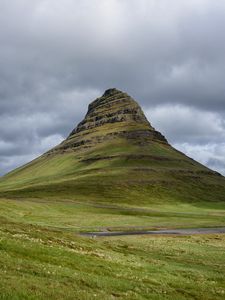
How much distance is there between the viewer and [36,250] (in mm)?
37344

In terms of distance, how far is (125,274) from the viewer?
1399 inches

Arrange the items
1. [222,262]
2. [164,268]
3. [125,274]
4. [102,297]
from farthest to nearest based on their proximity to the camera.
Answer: [222,262] → [164,268] → [125,274] → [102,297]

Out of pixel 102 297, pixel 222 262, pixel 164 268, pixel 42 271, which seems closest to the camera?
pixel 102 297

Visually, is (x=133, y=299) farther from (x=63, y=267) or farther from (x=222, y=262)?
(x=222, y=262)

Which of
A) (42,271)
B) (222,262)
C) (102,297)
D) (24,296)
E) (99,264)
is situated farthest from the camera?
(222,262)

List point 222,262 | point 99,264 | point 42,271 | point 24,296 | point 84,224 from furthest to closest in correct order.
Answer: point 84,224, point 222,262, point 99,264, point 42,271, point 24,296

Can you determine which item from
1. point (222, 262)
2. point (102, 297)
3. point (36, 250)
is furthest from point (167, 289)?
point (222, 262)

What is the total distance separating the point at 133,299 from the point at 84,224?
326 feet

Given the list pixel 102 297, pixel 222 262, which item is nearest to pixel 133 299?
pixel 102 297

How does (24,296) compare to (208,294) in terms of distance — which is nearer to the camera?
Result: (24,296)

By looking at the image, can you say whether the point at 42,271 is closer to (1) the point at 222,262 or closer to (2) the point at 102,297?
(2) the point at 102,297

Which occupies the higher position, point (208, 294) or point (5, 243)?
point (5, 243)

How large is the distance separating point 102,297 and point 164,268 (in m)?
19.4

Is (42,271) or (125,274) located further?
(125,274)
